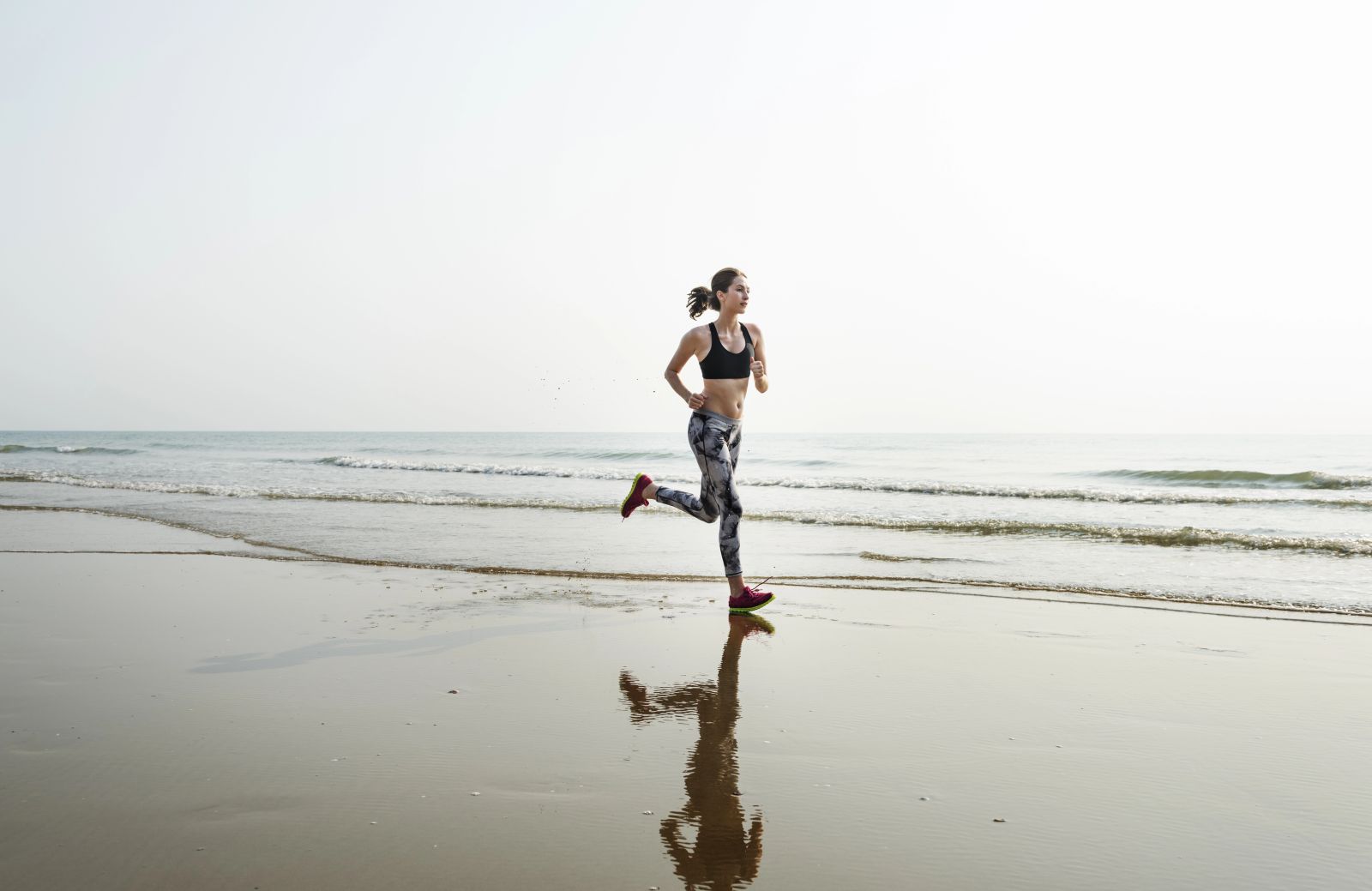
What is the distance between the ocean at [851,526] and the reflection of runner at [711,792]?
2733mm

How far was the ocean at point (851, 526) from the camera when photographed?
7316mm

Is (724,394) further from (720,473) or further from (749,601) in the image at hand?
(749,601)

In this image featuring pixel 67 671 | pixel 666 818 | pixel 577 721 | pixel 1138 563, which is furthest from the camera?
pixel 1138 563

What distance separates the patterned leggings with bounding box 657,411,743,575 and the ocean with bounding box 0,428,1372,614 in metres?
1.08

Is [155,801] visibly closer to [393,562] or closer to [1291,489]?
[393,562]

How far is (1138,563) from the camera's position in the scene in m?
8.12

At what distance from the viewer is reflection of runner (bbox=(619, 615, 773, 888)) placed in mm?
2133

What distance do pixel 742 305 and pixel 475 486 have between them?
15.3 meters

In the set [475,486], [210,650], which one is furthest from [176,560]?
[475,486]

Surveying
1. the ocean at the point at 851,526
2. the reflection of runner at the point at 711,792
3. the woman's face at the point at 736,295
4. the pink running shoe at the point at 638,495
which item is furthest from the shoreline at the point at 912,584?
the reflection of runner at the point at 711,792

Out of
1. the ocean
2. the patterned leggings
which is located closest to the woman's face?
the patterned leggings

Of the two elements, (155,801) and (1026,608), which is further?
(1026,608)

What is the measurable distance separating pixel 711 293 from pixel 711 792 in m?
3.59

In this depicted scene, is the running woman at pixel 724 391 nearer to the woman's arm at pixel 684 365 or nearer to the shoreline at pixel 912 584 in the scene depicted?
the woman's arm at pixel 684 365
